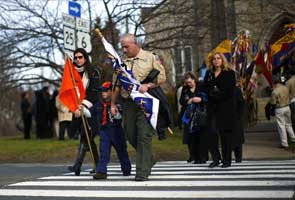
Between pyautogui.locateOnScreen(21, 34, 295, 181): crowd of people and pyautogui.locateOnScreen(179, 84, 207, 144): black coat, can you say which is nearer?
pyautogui.locateOnScreen(21, 34, 295, 181): crowd of people

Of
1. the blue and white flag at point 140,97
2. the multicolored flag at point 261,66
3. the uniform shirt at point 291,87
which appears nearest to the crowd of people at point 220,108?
the blue and white flag at point 140,97

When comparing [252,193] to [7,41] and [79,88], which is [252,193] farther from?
[7,41]

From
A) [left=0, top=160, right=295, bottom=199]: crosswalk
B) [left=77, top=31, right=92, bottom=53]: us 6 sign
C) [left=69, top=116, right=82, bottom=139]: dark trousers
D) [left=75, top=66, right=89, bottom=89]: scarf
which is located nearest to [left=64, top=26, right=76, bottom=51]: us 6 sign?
[left=77, top=31, right=92, bottom=53]: us 6 sign

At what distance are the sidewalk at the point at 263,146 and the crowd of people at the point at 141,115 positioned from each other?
1.75 meters

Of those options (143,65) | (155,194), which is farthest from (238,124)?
(155,194)

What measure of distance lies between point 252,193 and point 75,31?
6.94 m

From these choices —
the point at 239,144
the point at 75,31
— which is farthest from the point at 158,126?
the point at 75,31

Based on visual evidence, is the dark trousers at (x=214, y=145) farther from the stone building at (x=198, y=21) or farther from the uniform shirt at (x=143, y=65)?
the stone building at (x=198, y=21)

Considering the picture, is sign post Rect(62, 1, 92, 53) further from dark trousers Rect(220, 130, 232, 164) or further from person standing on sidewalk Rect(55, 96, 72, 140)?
person standing on sidewalk Rect(55, 96, 72, 140)

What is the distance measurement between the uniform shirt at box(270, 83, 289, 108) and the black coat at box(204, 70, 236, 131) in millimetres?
4988

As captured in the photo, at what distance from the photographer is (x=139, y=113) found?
7844 millimetres

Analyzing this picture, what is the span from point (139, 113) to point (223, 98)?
5.76ft

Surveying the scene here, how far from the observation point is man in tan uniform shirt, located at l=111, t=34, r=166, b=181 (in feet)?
25.2

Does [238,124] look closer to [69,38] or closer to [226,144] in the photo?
[226,144]
